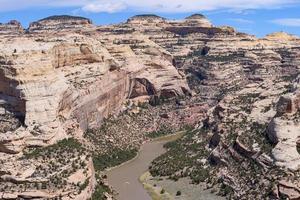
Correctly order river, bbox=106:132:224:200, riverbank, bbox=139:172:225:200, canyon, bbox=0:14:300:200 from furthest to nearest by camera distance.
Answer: river, bbox=106:132:224:200 → riverbank, bbox=139:172:225:200 → canyon, bbox=0:14:300:200

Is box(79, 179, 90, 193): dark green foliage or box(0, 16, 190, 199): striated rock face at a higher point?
box(0, 16, 190, 199): striated rock face

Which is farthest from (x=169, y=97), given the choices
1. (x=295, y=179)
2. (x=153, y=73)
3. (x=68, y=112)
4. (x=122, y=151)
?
(x=295, y=179)

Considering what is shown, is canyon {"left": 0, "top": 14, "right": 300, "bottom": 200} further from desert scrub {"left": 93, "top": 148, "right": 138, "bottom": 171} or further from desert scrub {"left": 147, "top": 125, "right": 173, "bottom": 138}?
desert scrub {"left": 93, "top": 148, "right": 138, "bottom": 171}

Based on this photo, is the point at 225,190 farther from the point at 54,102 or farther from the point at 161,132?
the point at 161,132

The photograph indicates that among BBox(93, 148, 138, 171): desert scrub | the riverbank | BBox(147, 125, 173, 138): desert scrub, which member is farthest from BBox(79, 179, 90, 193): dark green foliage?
BBox(147, 125, 173, 138): desert scrub

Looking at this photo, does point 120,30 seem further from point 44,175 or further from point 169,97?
point 44,175

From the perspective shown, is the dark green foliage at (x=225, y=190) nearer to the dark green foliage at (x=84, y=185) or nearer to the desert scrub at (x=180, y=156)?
the desert scrub at (x=180, y=156)

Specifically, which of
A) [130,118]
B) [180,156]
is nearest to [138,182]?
[180,156]
